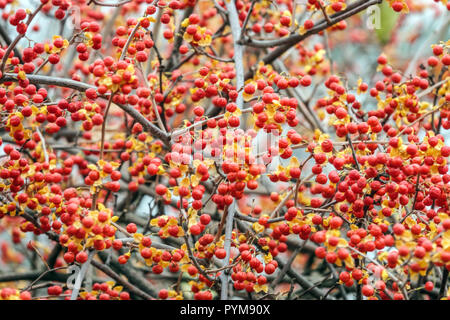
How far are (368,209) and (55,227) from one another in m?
1.30

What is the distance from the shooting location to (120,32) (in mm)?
2275

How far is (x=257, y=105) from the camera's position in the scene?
1.98 meters

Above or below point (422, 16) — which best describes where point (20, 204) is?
below

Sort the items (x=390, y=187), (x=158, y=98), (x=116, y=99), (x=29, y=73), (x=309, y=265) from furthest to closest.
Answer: (x=309, y=265)
(x=158, y=98)
(x=29, y=73)
(x=116, y=99)
(x=390, y=187)

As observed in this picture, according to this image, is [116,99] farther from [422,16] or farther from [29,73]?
[422,16]

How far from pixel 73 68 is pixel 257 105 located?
2.34 m

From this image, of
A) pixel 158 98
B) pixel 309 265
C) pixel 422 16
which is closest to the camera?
pixel 158 98

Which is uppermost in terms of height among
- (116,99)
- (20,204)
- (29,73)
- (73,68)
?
(73,68)

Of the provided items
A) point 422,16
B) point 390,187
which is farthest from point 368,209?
point 422,16
